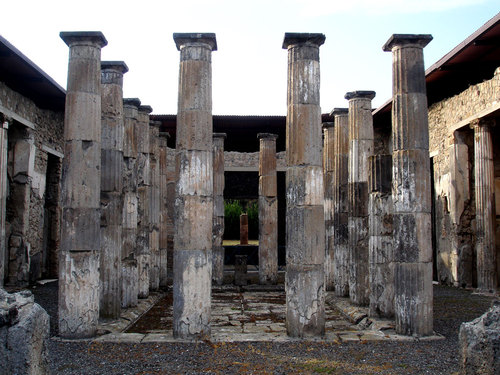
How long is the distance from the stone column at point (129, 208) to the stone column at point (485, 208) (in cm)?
885

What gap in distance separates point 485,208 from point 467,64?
12.5 ft

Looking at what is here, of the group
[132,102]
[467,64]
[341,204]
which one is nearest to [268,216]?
[341,204]

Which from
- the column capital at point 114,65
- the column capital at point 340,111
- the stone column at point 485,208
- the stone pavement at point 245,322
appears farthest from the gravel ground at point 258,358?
the column capital at point 340,111

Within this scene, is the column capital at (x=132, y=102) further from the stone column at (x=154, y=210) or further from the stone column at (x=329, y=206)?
the stone column at (x=329, y=206)

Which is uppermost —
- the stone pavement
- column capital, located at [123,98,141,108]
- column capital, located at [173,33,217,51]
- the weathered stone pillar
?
column capital, located at [173,33,217,51]

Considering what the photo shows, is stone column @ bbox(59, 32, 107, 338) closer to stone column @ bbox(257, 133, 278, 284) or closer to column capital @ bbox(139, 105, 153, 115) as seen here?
column capital @ bbox(139, 105, 153, 115)

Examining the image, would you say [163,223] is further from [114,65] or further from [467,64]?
[467,64]

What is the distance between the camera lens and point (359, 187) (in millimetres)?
11016

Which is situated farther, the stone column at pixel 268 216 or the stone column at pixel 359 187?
the stone column at pixel 268 216

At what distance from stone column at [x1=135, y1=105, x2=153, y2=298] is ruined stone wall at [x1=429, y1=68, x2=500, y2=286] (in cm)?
874

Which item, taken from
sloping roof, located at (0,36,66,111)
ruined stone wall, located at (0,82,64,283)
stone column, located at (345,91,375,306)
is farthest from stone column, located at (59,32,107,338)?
ruined stone wall, located at (0,82,64,283)

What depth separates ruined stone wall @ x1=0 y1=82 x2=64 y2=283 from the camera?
553 inches

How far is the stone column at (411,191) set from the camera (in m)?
8.00

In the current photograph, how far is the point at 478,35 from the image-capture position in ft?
35.2
